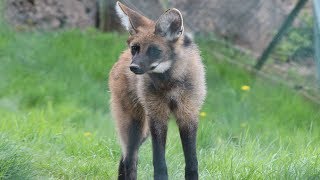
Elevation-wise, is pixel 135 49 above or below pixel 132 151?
above

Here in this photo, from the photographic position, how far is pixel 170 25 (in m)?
4.44

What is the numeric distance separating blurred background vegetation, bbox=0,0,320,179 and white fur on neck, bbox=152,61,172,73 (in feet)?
3.07

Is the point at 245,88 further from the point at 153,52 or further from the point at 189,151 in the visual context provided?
the point at 153,52

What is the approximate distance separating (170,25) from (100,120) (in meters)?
3.46

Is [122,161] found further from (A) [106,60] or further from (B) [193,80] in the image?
(A) [106,60]

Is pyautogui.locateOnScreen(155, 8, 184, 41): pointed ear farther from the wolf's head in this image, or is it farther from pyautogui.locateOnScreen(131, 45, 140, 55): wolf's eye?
pyautogui.locateOnScreen(131, 45, 140, 55): wolf's eye

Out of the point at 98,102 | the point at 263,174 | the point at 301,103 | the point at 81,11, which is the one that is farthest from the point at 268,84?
the point at 263,174

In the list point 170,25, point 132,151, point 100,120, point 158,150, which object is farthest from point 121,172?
point 100,120

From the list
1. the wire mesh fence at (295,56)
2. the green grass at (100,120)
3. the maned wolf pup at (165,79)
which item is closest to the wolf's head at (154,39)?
the maned wolf pup at (165,79)

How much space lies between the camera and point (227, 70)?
8.54m

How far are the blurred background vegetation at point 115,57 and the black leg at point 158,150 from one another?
689 millimetres

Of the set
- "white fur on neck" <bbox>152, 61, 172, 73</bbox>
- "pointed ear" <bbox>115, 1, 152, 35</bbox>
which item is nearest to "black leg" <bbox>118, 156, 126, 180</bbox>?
"white fur on neck" <bbox>152, 61, 172, 73</bbox>

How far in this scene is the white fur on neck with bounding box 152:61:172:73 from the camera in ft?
14.6

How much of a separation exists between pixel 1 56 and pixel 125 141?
435 cm
